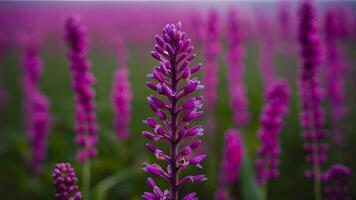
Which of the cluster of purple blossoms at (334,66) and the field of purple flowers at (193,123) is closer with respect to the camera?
the field of purple flowers at (193,123)

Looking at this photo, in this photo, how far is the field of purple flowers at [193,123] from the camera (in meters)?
2.53

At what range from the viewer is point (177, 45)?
2.42 meters

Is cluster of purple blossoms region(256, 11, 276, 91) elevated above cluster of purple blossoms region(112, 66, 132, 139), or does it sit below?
above

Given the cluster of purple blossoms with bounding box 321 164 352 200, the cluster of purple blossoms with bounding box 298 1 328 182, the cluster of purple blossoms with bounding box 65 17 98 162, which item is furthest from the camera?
the cluster of purple blossoms with bounding box 65 17 98 162

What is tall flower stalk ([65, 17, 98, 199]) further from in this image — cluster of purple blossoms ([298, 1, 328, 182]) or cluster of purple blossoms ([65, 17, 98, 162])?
cluster of purple blossoms ([298, 1, 328, 182])

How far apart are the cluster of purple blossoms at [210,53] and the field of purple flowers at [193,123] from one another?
1cm

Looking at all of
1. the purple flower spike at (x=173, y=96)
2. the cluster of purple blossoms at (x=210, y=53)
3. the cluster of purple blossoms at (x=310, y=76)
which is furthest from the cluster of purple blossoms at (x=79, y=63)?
the cluster of purple blossoms at (x=310, y=76)

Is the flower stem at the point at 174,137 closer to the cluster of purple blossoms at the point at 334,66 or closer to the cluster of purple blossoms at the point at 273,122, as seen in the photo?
the cluster of purple blossoms at the point at 273,122

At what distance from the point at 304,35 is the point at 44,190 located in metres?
3.48

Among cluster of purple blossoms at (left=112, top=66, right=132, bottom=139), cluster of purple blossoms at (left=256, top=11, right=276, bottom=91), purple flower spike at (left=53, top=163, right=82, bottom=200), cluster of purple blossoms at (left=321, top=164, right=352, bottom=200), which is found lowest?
cluster of purple blossoms at (left=321, top=164, right=352, bottom=200)

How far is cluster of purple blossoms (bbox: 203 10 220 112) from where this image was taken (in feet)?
16.2

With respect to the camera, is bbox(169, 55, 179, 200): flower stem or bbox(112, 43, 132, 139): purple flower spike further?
bbox(112, 43, 132, 139): purple flower spike

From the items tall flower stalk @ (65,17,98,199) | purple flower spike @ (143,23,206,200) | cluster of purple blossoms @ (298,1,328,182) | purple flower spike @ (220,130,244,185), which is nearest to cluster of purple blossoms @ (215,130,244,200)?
purple flower spike @ (220,130,244,185)

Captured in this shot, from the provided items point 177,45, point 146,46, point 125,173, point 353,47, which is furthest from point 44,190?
point 353,47
